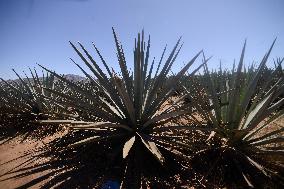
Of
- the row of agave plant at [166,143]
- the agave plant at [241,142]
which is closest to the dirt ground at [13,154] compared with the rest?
the row of agave plant at [166,143]

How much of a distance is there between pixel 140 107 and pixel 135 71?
1.40ft

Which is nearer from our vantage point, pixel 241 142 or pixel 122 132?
pixel 241 142

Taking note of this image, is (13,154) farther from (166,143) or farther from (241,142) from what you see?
(241,142)

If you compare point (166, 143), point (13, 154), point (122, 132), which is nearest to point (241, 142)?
point (166, 143)

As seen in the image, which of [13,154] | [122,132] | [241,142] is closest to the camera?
[241,142]

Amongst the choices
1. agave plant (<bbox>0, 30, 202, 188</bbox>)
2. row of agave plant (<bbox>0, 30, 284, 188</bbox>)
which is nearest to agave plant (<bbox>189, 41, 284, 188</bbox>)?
row of agave plant (<bbox>0, 30, 284, 188</bbox>)

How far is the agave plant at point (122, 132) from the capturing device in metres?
2.47

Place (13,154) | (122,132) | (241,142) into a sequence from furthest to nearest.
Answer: (13,154) → (122,132) → (241,142)

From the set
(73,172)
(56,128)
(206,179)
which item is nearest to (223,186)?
(206,179)

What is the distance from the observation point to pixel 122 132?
9.84 feet

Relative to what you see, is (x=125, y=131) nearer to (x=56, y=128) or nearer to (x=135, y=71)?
(x=135, y=71)

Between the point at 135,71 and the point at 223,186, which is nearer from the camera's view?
the point at 223,186

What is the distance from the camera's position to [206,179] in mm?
2393

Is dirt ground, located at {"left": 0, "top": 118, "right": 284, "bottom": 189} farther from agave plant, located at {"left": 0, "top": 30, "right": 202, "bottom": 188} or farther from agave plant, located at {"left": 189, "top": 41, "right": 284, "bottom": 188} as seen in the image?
agave plant, located at {"left": 189, "top": 41, "right": 284, "bottom": 188}
